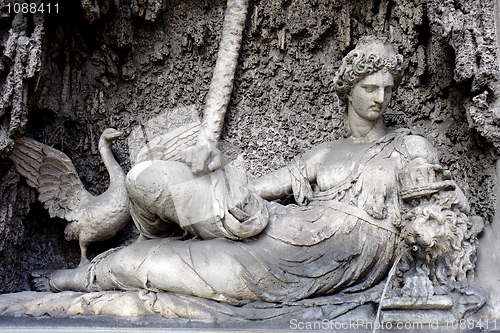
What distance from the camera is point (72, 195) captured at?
3.91 m

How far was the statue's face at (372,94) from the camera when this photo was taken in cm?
345

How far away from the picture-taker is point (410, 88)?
416cm

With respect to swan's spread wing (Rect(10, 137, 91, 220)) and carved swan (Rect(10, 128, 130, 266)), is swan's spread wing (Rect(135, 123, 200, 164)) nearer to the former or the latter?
carved swan (Rect(10, 128, 130, 266))

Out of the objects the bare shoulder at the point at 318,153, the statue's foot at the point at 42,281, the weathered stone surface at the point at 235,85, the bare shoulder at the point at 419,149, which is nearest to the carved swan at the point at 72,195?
the weathered stone surface at the point at 235,85

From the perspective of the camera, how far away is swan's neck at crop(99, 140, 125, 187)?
12.8 ft

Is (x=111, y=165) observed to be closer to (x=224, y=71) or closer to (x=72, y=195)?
(x=72, y=195)

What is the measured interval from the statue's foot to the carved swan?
0.71 ft

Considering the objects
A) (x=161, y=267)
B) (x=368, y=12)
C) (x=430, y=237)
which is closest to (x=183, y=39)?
(x=368, y=12)

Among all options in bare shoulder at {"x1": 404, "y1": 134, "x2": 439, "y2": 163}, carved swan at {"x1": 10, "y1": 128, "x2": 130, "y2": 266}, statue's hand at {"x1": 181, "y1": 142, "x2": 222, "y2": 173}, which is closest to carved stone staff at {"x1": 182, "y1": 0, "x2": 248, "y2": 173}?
carved swan at {"x1": 10, "y1": 128, "x2": 130, "y2": 266}

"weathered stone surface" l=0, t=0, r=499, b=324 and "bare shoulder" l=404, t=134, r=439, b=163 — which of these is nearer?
"bare shoulder" l=404, t=134, r=439, b=163

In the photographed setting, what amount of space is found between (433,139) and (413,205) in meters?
0.91

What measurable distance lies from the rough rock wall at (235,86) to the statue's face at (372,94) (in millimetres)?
513

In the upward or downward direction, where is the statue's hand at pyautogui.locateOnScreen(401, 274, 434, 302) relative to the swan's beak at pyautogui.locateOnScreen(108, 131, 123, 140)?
downward

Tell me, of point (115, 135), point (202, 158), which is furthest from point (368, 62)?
point (115, 135)
